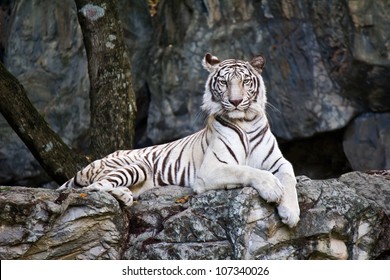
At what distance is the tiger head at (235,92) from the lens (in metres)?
8.15

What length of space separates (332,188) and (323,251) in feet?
1.90

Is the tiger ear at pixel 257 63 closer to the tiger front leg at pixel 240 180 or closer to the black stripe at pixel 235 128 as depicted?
the black stripe at pixel 235 128

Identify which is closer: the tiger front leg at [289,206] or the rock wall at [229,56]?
the tiger front leg at [289,206]

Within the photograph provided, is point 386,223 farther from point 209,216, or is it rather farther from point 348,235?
point 209,216

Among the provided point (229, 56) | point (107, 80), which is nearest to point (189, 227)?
point (107, 80)

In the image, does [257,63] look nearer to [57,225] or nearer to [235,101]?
Result: [235,101]

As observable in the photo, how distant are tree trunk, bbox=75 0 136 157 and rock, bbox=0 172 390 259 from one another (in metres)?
2.18

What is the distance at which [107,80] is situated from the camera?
10.1 m

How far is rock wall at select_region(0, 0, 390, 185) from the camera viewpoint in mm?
11547

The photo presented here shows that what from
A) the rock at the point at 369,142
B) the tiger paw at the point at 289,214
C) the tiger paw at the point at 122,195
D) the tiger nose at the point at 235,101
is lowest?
the rock at the point at 369,142

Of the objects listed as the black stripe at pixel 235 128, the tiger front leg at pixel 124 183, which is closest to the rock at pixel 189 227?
the tiger front leg at pixel 124 183

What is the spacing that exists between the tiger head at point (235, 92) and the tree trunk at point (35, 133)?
6.85 feet

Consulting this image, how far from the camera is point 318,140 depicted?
12.2 meters

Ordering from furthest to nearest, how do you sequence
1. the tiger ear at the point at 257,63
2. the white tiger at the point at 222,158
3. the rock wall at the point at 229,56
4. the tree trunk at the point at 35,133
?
the rock wall at the point at 229,56 < the tree trunk at the point at 35,133 < the tiger ear at the point at 257,63 < the white tiger at the point at 222,158
